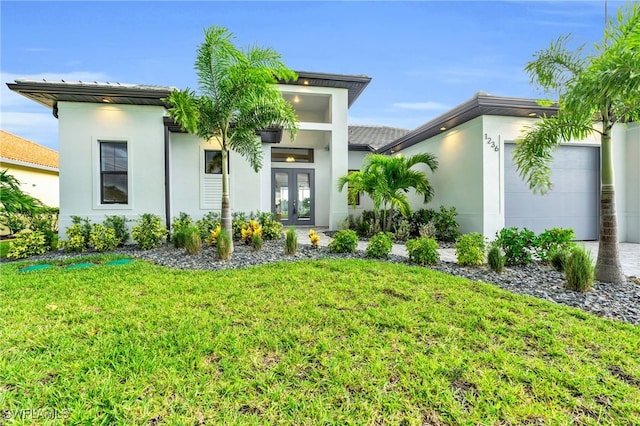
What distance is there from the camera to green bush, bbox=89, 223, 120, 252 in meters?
7.36

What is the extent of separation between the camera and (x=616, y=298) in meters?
4.05

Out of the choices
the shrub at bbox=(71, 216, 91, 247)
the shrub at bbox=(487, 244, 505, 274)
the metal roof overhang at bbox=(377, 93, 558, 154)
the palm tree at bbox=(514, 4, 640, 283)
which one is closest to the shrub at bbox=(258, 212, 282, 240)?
the shrub at bbox=(71, 216, 91, 247)

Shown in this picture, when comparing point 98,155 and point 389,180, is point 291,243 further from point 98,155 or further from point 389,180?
point 98,155

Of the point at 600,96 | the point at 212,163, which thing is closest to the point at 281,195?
the point at 212,163

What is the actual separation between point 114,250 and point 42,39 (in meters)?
6.03

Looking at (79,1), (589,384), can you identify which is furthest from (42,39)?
(589,384)

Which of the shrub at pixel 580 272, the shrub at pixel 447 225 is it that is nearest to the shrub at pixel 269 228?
the shrub at pixel 447 225

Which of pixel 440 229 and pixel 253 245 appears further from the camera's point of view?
pixel 440 229

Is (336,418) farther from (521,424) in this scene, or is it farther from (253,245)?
(253,245)

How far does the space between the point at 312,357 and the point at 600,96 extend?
479 cm

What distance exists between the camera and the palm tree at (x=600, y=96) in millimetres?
3594

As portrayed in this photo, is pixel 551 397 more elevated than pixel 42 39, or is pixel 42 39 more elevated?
pixel 42 39

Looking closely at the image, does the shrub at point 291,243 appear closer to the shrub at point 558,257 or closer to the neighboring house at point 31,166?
the shrub at point 558,257

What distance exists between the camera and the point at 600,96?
12.2 feet
